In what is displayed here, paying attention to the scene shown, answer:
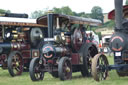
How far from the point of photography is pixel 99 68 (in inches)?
278

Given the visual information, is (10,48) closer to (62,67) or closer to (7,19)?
(7,19)

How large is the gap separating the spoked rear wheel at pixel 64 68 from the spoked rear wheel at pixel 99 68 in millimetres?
836

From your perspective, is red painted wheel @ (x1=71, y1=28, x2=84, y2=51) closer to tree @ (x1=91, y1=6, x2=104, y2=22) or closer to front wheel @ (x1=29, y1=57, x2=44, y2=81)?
front wheel @ (x1=29, y1=57, x2=44, y2=81)

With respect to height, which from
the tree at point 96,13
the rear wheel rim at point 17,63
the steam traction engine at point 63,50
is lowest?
the rear wheel rim at point 17,63

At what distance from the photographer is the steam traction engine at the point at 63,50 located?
756cm

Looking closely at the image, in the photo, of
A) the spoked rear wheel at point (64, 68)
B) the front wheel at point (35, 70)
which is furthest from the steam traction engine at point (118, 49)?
the front wheel at point (35, 70)

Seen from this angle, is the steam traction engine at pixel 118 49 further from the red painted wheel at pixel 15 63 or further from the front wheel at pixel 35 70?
the red painted wheel at pixel 15 63

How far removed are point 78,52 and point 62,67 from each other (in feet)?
4.55

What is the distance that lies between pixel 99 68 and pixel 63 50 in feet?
3.91

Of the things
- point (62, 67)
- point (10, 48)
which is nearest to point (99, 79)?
point (62, 67)

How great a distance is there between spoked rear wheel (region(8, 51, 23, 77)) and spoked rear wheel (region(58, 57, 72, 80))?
2314mm

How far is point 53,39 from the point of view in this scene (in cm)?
760

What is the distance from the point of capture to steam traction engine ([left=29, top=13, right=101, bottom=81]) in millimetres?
7559

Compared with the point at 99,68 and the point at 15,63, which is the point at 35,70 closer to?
the point at 99,68
